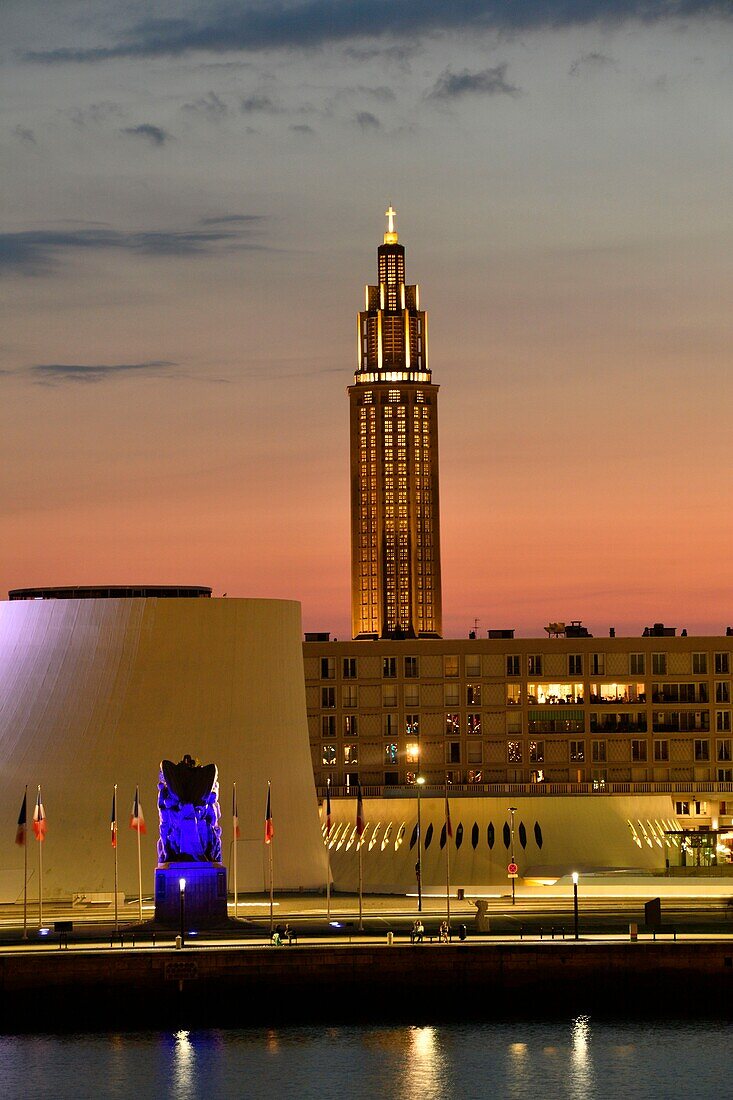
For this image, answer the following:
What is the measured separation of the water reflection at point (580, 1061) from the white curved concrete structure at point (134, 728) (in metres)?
28.3

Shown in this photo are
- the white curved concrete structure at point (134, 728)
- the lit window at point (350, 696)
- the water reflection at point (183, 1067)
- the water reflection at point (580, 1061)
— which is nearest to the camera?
the water reflection at point (580, 1061)

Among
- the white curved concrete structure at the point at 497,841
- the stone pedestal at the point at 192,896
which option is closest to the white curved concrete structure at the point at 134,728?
the white curved concrete structure at the point at 497,841

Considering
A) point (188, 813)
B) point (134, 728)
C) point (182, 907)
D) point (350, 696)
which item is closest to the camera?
point (182, 907)

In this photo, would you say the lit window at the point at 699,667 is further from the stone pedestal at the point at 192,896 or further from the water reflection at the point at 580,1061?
the water reflection at the point at 580,1061

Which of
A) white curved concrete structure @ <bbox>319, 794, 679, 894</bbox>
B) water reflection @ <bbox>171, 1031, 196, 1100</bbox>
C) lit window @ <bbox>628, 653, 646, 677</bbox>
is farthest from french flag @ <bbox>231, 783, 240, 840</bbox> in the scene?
lit window @ <bbox>628, 653, 646, 677</bbox>

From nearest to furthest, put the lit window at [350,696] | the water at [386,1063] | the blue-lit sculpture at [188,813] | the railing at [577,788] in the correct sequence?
the water at [386,1063] < the blue-lit sculpture at [188,813] < the railing at [577,788] < the lit window at [350,696]

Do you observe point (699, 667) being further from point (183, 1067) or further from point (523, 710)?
point (183, 1067)

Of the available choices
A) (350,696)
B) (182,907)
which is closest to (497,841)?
(350,696)

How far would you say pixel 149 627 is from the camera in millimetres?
99438

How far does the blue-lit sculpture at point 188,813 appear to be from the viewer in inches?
3310

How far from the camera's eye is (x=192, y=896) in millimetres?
83250

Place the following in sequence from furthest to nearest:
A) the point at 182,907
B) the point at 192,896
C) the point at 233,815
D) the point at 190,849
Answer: the point at 233,815
the point at 190,849
the point at 192,896
the point at 182,907

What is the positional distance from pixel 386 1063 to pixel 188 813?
18.6 meters

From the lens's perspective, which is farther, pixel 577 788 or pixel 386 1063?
pixel 577 788
